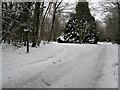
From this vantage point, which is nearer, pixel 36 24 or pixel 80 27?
pixel 36 24

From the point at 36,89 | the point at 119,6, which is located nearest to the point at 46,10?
the point at 119,6

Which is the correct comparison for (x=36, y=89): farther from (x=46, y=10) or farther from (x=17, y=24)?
(x=46, y=10)

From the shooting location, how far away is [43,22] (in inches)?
1243

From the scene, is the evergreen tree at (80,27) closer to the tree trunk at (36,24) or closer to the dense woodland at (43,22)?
the dense woodland at (43,22)

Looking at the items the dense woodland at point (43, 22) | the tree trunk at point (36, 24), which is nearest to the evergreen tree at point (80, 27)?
the dense woodland at point (43, 22)

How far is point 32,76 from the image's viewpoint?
31.8 feet

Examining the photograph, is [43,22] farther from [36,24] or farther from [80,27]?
[80,27]

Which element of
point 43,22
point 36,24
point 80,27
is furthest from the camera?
point 80,27

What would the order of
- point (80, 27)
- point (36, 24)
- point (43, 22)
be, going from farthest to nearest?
point (80, 27)
point (43, 22)
point (36, 24)

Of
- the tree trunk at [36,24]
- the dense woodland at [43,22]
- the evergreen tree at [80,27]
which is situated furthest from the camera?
the evergreen tree at [80,27]

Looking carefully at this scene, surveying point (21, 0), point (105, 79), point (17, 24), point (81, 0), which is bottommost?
point (105, 79)

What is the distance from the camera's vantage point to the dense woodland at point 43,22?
16266 millimetres

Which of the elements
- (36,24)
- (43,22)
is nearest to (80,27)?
(43,22)

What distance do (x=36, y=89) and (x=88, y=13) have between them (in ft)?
159
